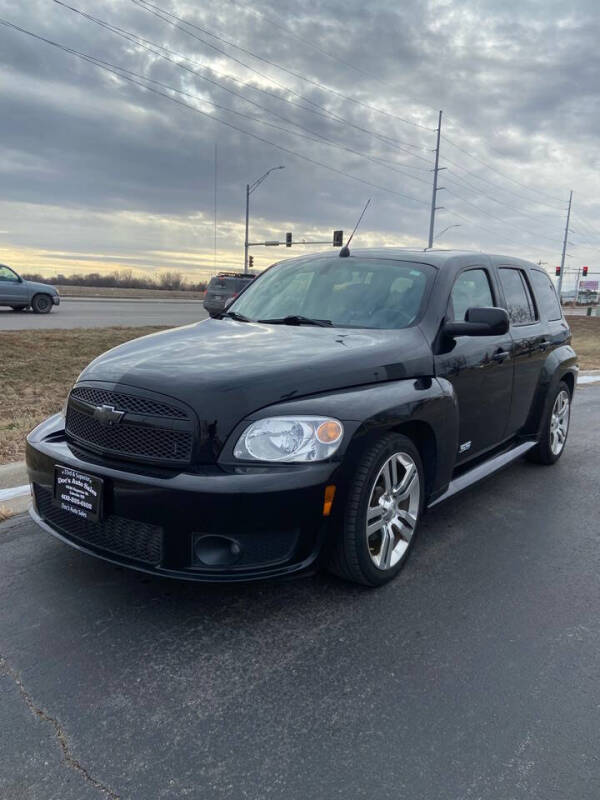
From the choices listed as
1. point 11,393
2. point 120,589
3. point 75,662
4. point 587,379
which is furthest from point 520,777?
point 587,379

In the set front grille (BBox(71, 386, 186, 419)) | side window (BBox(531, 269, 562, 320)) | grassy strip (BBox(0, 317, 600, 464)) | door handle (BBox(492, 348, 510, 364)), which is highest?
side window (BBox(531, 269, 562, 320))

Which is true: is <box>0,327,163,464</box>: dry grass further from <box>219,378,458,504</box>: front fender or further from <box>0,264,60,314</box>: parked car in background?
<box>0,264,60,314</box>: parked car in background

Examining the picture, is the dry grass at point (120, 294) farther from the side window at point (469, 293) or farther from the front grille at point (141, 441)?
the front grille at point (141, 441)

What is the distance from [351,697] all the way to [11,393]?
21.8ft

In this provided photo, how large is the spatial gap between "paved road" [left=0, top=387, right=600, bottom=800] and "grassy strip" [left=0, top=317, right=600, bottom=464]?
9.23ft

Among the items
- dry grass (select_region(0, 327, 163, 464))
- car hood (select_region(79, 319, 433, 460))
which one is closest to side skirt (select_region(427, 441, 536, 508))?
car hood (select_region(79, 319, 433, 460))

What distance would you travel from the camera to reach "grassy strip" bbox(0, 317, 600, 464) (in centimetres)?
629

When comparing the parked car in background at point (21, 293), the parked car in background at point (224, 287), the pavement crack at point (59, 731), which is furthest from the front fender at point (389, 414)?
the parked car in background at point (21, 293)

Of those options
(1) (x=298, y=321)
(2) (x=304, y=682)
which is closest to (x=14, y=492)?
(1) (x=298, y=321)

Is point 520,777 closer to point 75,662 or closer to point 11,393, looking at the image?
point 75,662

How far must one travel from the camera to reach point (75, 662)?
259 centimetres

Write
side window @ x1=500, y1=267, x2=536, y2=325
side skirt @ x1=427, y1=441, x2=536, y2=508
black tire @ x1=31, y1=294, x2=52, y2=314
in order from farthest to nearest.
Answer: black tire @ x1=31, y1=294, x2=52, y2=314
side window @ x1=500, y1=267, x2=536, y2=325
side skirt @ x1=427, y1=441, x2=536, y2=508

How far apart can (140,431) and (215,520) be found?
55 cm

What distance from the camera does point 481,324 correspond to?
12.1 feet
